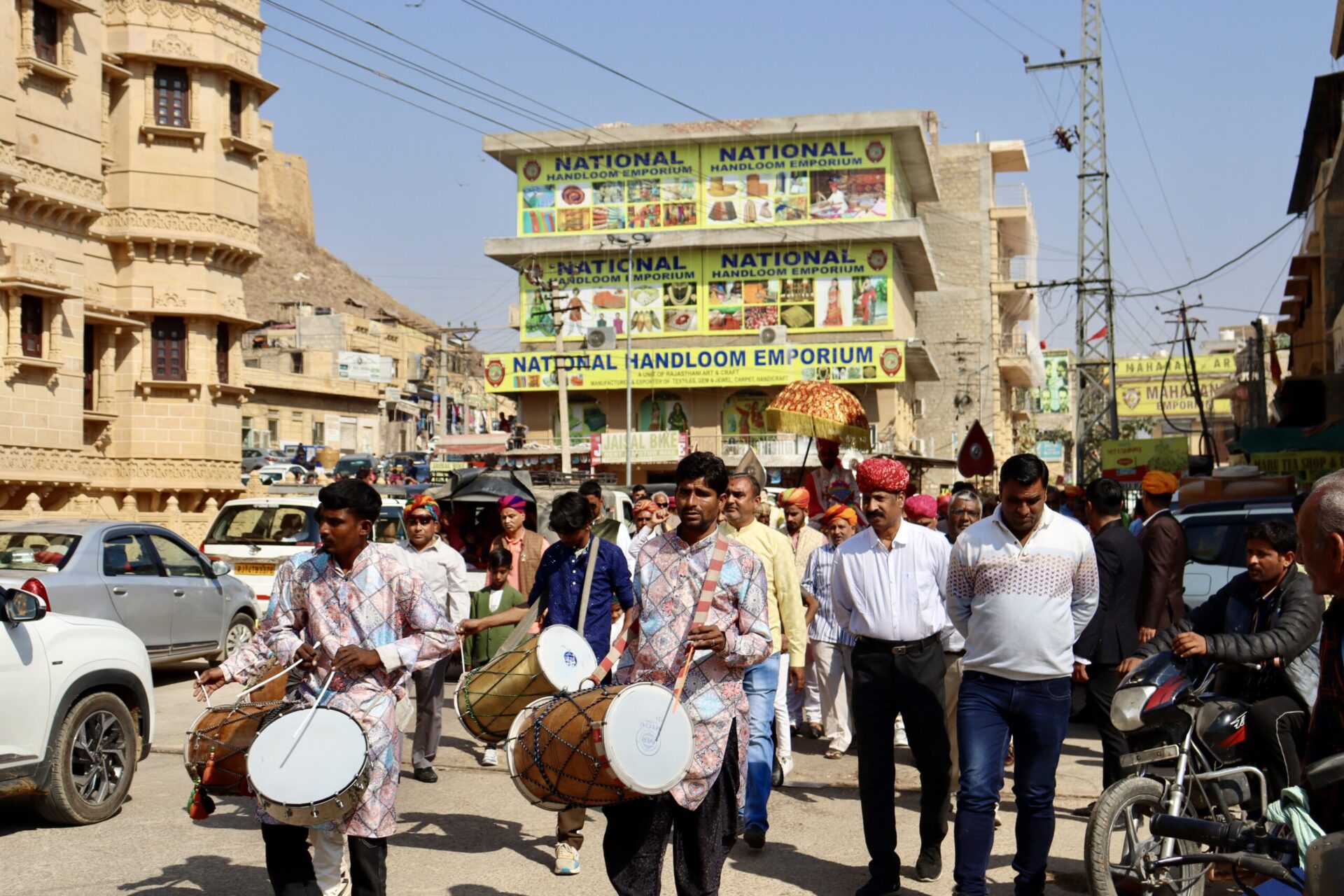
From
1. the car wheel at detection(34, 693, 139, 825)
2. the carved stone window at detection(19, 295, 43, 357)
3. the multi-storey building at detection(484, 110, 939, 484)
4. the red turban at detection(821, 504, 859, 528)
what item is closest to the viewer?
the car wheel at detection(34, 693, 139, 825)

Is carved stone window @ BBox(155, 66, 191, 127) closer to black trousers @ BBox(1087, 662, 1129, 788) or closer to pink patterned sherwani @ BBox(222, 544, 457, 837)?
black trousers @ BBox(1087, 662, 1129, 788)

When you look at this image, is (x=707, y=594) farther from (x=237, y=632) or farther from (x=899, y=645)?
(x=237, y=632)

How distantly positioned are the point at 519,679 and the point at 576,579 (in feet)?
5.00

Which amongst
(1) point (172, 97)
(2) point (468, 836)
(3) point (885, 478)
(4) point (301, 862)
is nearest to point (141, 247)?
(1) point (172, 97)

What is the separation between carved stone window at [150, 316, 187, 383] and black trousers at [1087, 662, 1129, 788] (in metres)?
24.1

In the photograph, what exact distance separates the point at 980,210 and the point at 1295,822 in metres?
74.0

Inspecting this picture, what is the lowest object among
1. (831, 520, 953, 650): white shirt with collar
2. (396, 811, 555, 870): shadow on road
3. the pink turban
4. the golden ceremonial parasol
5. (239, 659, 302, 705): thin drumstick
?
(396, 811, 555, 870): shadow on road

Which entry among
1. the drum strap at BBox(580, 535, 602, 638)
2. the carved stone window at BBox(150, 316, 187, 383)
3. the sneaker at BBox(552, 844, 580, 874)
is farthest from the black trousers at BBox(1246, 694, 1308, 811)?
the carved stone window at BBox(150, 316, 187, 383)

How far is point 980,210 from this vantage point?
74.1 meters

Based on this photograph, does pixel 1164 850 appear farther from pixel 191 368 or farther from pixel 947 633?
pixel 191 368

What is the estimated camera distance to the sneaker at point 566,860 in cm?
669

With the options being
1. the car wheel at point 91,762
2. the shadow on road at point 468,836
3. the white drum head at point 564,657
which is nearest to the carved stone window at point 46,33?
the car wheel at point 91,762

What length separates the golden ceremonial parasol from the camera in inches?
565

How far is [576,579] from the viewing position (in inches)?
302
